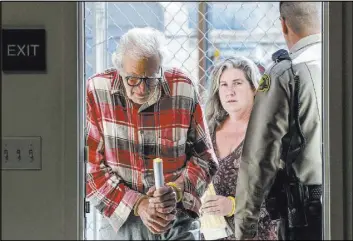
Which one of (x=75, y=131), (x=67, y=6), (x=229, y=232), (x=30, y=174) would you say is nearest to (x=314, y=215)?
(x=229, y=232)

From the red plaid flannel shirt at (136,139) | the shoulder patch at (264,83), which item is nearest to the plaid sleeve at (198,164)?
the red plaid flannel shirt at (136,139)

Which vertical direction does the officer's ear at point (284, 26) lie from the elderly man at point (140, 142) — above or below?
above

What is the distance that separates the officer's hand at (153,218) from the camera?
1.76 m

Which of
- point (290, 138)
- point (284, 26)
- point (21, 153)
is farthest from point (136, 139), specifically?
point (284, 26)

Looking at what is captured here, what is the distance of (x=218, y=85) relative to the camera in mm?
1776

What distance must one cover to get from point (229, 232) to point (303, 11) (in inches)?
31.5

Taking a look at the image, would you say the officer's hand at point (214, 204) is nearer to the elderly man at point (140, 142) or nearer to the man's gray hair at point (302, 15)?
the elderly man at point (140, 142)

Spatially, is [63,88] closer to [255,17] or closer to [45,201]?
[45,201]

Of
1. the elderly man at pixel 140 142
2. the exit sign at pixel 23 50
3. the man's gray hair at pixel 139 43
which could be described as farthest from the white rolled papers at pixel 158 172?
the exit sign at pixel 23 50

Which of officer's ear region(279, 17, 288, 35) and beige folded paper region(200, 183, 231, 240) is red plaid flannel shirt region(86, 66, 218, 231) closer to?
beige folded paper region(200, 183, 231, 240)

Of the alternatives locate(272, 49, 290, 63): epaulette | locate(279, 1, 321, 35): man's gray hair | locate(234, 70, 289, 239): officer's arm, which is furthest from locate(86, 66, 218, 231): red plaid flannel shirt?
locate(279, 1, 321, 35): man's gray hair

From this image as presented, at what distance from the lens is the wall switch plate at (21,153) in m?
1.69

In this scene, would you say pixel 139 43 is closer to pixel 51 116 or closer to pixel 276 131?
pixel 51 116

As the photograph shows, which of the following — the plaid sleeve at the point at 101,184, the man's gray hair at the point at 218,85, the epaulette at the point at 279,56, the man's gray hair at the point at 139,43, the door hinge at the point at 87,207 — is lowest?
the door hinge at the point at 87,207
